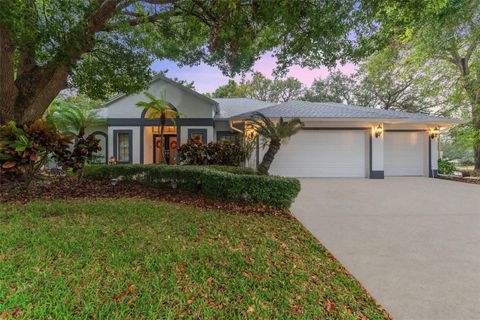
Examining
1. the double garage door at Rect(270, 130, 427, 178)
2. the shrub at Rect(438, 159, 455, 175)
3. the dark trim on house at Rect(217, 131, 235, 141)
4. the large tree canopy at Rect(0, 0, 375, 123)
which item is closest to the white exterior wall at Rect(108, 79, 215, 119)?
the dark trim on house at Rect(217, 131, 235, 141)

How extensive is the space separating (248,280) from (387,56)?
673 inches

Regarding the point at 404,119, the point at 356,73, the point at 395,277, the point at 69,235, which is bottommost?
the point at 395,277

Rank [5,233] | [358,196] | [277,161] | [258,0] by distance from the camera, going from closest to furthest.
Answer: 1. [5,233]
2. [258,0]
3. [358,196]
4. [277,161]

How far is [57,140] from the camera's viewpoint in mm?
5266

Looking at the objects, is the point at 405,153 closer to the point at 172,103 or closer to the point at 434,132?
the point at 434,132

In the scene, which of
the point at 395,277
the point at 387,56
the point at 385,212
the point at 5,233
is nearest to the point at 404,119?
the point at 387,56

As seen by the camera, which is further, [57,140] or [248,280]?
[57,140]

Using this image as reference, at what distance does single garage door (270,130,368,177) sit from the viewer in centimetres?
1168

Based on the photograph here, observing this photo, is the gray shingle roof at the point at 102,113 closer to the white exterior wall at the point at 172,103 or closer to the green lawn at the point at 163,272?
the white exterior wall at the point at 172,103

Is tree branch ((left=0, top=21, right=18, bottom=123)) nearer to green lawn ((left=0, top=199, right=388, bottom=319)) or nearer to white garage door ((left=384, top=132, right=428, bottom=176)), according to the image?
green lawn ((left=0, top=199, right=388, bottom=319))

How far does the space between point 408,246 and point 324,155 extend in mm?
8472

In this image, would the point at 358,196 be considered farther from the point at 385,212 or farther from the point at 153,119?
the point at 153,119

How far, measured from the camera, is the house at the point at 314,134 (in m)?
11.4

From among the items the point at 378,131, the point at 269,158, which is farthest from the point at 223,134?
the point at 378,131
